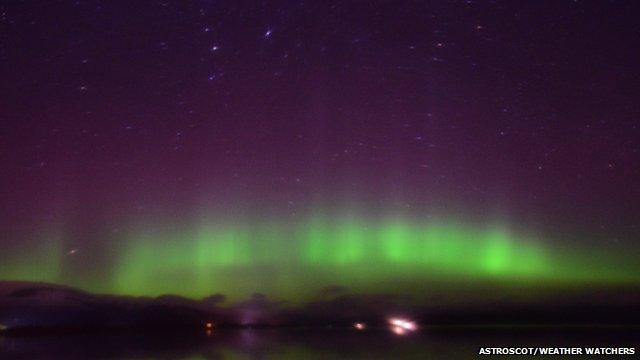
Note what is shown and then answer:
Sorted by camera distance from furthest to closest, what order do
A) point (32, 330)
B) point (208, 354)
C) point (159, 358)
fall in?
point (32, 330)
point (208, 354)
point (159, 358)

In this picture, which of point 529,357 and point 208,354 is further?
point 208,354

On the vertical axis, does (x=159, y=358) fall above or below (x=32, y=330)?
below

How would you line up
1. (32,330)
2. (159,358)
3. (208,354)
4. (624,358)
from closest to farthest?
(624,358), (159,358), (208,354), (32,330)

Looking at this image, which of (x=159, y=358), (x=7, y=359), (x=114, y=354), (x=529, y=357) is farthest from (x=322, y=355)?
(x=7, y=359)

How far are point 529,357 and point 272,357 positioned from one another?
7771mm

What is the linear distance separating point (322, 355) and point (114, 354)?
763 centimetres

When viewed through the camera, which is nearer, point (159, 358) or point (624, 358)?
point (624, 358)

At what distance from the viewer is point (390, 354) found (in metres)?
18.6

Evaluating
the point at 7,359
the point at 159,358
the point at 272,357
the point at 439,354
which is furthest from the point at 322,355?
the point at 7,359

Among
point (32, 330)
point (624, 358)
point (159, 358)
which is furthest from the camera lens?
point (32, 330)

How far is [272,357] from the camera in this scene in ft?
60.3

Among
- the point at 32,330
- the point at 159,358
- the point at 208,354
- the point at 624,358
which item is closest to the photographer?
the point at 624,358

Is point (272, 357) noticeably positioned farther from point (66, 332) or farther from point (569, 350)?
point (66, 332)

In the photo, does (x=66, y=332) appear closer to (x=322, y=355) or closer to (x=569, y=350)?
(x=322, y=355)
